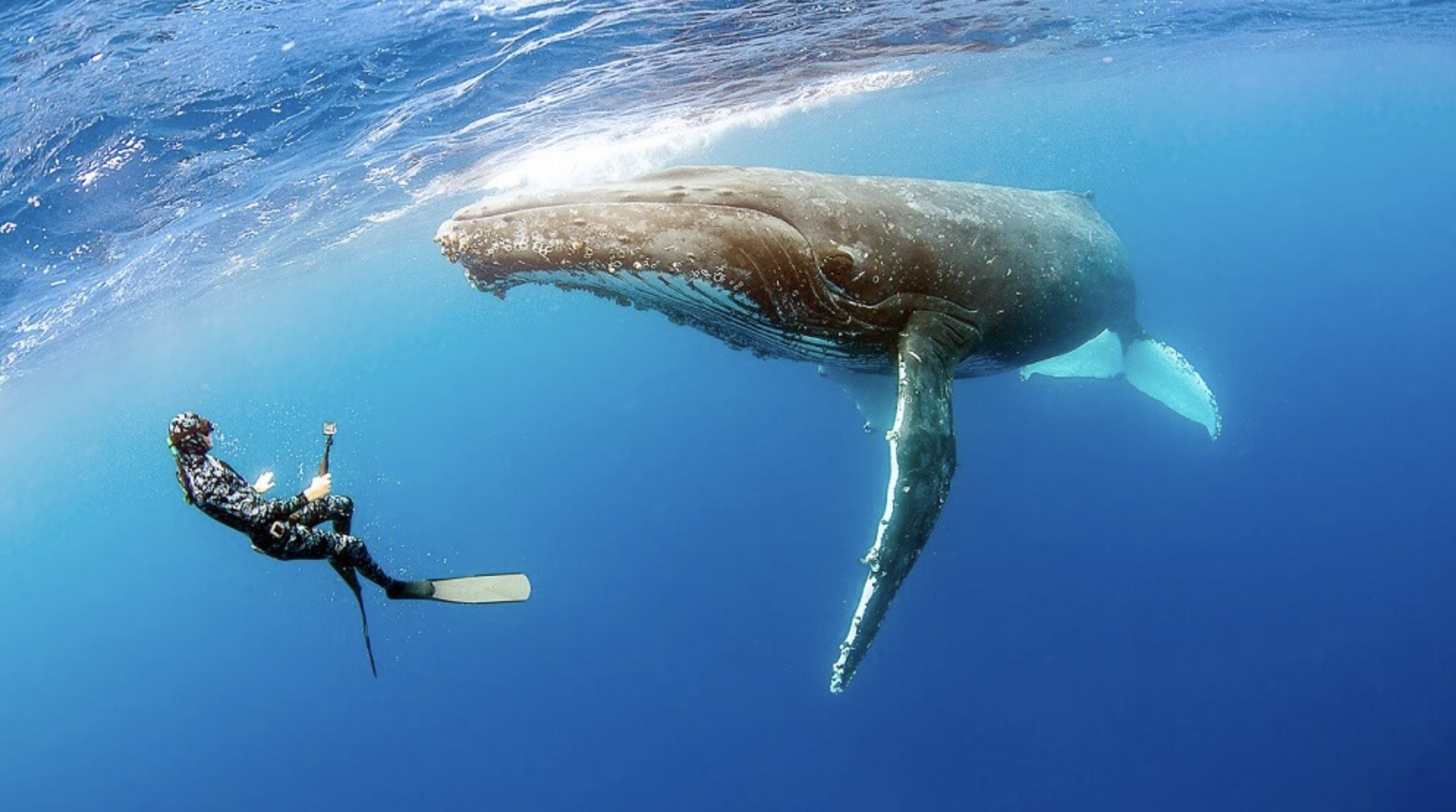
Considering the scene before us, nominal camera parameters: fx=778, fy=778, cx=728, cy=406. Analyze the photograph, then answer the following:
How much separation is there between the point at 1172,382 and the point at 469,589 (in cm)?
1125

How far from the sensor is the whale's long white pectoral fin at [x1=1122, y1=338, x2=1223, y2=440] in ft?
39.7

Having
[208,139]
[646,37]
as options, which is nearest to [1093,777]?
[646,37]

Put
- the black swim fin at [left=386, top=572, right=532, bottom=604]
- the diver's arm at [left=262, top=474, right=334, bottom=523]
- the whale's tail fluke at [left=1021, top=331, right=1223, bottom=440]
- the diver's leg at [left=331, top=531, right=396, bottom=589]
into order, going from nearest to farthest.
A: 1. the diver's arm at [left=262, top=474, right=334, bottom=523]
2. the diver's leg at [left=331, top=531, right=396, bottom=589]
3. the black swim fin at [left=386, top=572, right=532, bottom=604]
4. the whale's tail fluke at [left=1021, top=331, right=1223, bottom=440]

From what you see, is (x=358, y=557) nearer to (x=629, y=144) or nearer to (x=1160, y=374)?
(x=1160, y=374)

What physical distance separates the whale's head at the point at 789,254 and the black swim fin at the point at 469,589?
2.51 metres

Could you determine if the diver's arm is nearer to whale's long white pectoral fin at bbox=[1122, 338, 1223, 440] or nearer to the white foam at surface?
whale's long white pectoral fin at bbox=[1122, 338, 1223, 440]

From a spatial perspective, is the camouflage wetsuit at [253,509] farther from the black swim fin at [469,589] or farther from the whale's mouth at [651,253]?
the whale's mouth at [651,253]

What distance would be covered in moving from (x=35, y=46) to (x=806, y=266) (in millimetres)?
11614

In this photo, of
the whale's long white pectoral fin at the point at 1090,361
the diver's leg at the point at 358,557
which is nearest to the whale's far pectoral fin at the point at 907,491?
the diver's leg at the point at 358,557

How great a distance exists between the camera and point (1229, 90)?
5572cm

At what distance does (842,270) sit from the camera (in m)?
4.97

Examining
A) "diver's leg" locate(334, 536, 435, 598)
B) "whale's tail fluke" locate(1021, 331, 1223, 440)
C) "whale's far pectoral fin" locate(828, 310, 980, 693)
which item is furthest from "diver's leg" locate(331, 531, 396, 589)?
"whale's tail fluke" locate(1021, 331, 1223, 440)

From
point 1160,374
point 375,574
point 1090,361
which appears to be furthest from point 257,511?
point 1160,374

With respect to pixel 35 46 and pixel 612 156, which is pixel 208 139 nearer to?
pixel 35 46
